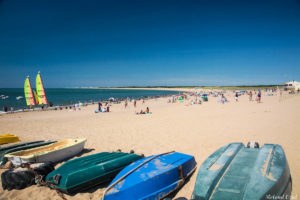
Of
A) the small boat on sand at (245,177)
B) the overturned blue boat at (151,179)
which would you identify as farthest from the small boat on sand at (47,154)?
the small boat on sand at (245,177)

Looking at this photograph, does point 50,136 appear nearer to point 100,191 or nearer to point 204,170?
point 100,191

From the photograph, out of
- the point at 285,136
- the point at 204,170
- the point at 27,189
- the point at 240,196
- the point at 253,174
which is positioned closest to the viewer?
the point at 240,196

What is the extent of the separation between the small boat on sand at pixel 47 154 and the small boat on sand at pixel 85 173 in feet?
5.19

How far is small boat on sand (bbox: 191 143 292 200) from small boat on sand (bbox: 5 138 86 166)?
5394 millimetres

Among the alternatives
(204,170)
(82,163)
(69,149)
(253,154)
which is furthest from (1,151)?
(253,154)

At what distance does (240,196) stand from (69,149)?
6.32 m

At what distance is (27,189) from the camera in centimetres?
468

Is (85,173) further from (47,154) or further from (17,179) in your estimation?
(47,154)

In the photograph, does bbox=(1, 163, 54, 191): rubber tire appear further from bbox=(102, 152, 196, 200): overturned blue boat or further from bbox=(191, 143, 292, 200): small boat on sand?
bbox=(191, 143, 292, 200): small boat on sand

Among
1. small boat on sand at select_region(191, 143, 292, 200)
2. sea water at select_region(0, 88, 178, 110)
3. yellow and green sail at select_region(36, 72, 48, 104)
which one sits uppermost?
yellow and green sail at select_region(36, 72, 48, 104)

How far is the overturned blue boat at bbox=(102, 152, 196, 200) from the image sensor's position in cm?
339

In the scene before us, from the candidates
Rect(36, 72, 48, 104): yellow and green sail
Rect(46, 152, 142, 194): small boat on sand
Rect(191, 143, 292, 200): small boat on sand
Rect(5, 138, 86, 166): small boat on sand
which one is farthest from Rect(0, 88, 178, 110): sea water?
Rect(191, 143, 292, 200): small boat on sand

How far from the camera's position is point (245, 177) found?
324cm

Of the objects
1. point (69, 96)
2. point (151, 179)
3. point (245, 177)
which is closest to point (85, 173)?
point (151, 179)
